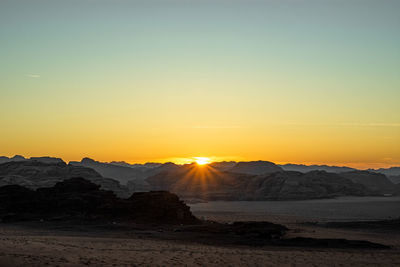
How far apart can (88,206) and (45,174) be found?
48633 millimetres

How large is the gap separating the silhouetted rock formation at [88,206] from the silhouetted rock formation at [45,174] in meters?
32.1

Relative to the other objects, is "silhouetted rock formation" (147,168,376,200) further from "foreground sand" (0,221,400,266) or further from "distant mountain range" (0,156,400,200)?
"foreground sand" (0,221,400,266)

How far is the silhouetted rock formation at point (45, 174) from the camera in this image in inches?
3349

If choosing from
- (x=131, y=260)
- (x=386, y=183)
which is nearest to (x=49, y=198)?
(x=131, y=260)

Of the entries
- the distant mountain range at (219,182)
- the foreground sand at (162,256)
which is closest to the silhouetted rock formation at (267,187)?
the distant mountain range at (219,182)

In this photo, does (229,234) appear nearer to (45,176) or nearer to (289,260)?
(289,260)

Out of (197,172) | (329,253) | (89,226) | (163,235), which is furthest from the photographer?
(197,172)

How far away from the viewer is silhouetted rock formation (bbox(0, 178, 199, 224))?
45.6 metres

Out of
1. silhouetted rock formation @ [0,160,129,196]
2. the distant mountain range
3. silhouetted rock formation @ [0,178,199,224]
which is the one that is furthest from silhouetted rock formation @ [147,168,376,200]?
silhouetted rock formation @ [0,178,199,224]

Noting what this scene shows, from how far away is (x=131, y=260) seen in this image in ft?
65.6

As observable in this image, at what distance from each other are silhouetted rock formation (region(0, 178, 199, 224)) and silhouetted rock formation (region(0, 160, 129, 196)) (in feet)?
105

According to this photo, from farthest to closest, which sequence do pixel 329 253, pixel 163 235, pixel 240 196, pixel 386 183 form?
pixel 386 183
pixel 240 196
pixel 163 235
pixel 329 253

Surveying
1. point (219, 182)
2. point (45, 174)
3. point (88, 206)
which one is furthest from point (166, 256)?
point (219, 182)

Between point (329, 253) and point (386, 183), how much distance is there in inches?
6034
